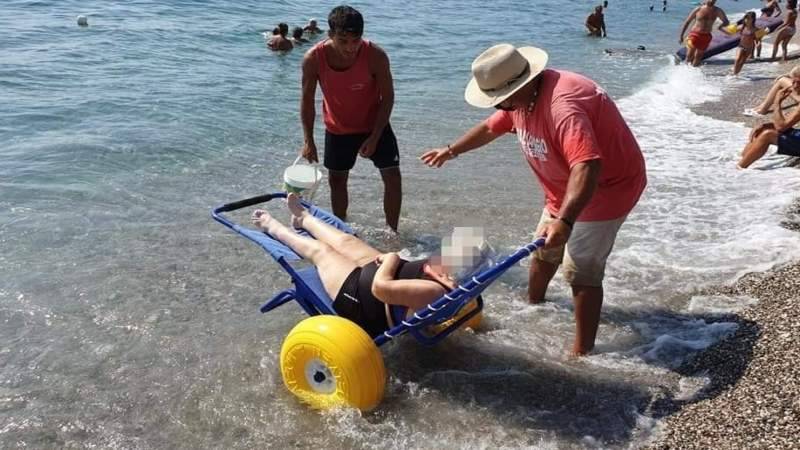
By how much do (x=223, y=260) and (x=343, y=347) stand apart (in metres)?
2.56

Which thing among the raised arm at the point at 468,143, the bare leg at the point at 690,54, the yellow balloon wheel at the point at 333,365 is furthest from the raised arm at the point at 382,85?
the bare leg at the point at 690,54

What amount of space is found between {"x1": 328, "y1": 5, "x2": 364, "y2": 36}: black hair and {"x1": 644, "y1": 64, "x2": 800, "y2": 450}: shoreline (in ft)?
10.1

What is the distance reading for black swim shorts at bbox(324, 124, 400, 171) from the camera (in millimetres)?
5773

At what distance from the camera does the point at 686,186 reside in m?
7.73

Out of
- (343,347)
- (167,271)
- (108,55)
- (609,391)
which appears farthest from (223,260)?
(108,55)

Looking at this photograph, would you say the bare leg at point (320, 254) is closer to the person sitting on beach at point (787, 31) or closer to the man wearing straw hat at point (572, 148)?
the man wearing straw hat at point (572, 148)

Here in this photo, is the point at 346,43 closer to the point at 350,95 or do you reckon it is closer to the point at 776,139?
the point at 350,95

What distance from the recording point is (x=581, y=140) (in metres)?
3.33

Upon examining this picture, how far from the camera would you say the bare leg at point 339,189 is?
237 inches

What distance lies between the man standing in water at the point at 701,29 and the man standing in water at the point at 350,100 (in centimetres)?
1235

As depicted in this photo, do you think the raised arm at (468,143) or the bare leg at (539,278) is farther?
the bare leg at (539,278)

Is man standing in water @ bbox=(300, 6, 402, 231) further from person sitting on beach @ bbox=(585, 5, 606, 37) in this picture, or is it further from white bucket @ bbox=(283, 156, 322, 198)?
person sitting on beach @ bbox=(585, 5, 606, 37)

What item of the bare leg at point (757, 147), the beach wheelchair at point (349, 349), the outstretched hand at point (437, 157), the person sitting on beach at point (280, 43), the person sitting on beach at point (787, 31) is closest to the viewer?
the beach wheelchair at point (349, 349)

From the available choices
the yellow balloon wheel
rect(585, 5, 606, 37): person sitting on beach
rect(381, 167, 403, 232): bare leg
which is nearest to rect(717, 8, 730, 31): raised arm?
rect(585, 5, 606, 37): person sitting on beach
